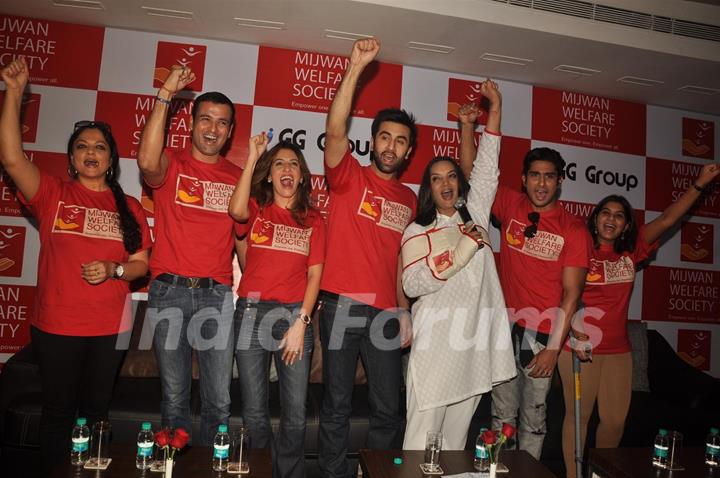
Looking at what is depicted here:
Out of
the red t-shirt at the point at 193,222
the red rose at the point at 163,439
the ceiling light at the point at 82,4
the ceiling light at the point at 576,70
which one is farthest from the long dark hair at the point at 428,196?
the ceiling light at the point at 82,4

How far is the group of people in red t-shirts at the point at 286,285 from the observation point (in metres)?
2.16

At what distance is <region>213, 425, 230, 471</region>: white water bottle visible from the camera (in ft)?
5.69

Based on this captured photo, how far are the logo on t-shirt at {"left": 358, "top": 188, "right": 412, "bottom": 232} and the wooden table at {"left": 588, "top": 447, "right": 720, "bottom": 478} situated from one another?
1.29m

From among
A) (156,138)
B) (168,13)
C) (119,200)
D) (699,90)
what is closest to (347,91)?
(156,138)

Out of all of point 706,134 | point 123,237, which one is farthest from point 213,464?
point 706,134

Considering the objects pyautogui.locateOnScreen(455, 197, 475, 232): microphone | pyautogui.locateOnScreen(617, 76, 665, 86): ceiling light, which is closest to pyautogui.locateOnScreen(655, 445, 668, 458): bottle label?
pyautogui.locateOnScreen(455, 197, 475, 232): microphone

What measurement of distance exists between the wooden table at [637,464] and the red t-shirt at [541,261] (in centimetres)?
62

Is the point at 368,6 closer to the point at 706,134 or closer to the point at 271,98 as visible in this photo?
the point at 271,98

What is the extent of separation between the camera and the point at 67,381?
2.13 m

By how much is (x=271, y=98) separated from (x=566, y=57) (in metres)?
1.93

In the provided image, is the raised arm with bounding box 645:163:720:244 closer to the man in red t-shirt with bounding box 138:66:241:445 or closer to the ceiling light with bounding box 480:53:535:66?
the ceiling light with bounding box 480:53:535:66

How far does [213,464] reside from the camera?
5.79 feet

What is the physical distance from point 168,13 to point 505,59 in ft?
6.93

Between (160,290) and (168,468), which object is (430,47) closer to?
(160,290)
